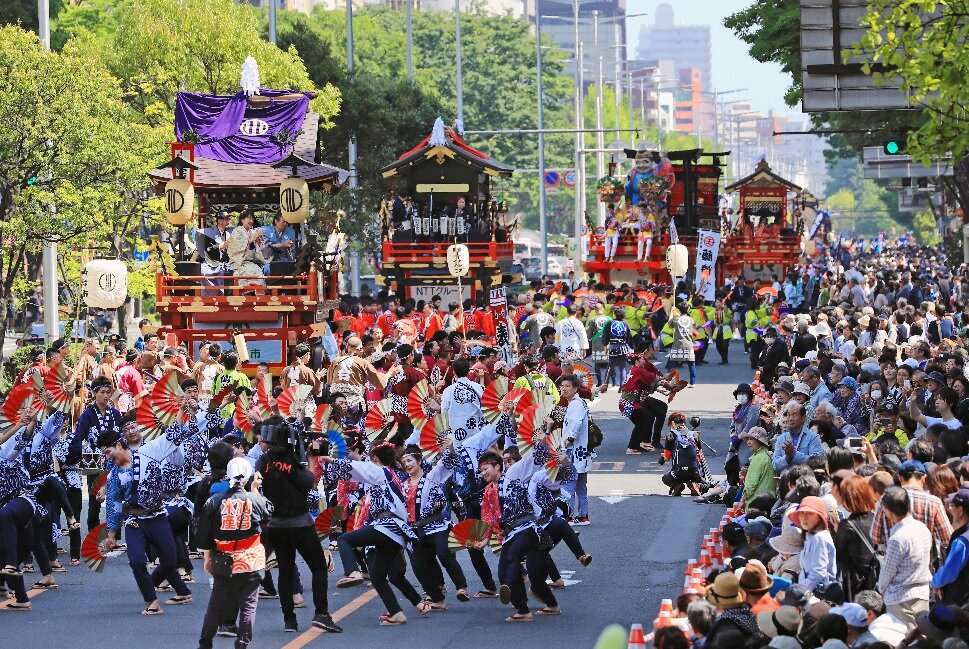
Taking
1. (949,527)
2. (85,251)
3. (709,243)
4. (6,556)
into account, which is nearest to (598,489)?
(6,556)

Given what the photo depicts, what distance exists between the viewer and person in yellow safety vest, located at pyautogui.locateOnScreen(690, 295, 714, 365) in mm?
34938

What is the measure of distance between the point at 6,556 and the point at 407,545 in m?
3.26

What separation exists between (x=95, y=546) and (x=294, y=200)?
13.1 m

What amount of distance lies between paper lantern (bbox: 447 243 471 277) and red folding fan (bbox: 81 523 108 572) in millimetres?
22508

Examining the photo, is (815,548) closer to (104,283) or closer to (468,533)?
(468,533)

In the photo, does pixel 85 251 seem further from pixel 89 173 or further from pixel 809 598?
pixel 809 598

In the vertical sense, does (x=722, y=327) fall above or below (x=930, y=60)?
below

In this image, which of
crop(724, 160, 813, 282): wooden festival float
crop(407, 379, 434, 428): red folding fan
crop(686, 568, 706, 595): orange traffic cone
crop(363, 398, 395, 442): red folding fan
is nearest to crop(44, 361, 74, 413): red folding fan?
crop(363, 398, 395, 442): red folding fan

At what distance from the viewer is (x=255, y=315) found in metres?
27.1

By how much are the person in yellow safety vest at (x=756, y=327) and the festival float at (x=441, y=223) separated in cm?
707

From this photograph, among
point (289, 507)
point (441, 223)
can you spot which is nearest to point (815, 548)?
point (289, 507)

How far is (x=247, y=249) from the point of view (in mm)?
27938

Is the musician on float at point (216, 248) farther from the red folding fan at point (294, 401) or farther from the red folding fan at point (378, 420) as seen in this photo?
the red folding fan at point (294, 401)

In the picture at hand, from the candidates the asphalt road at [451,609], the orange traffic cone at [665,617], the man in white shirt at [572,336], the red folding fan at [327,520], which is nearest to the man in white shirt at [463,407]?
the asphalt road at [451,609]
